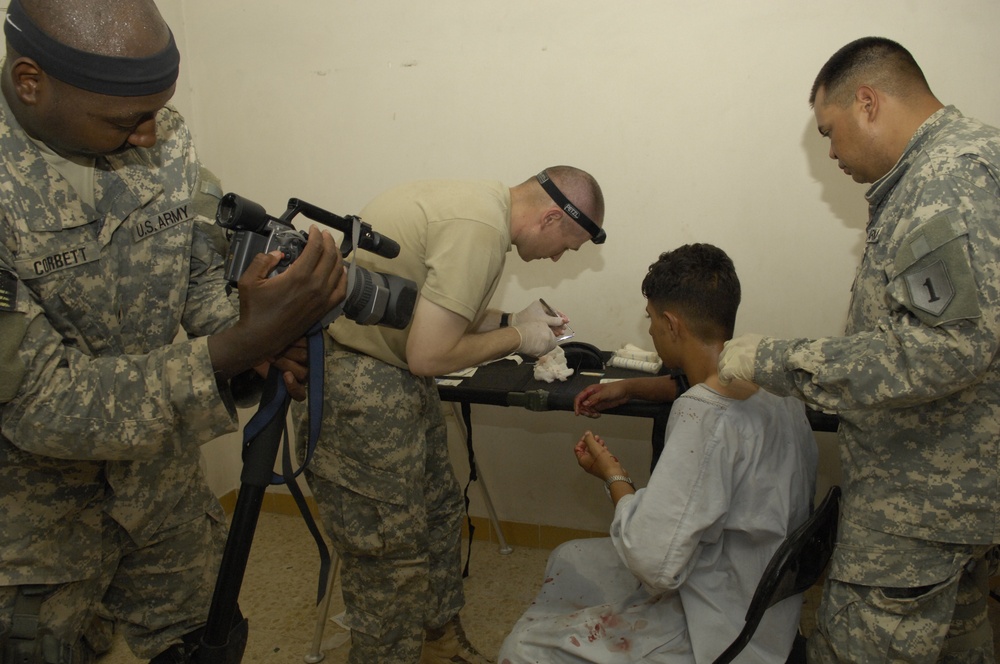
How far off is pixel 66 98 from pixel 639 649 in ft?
4.28

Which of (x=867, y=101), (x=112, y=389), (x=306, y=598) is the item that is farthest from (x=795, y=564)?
(x=306, y=598)

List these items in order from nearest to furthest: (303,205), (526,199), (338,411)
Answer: (303,205) → (338,411) → (526,199)

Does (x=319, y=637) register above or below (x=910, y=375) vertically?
below

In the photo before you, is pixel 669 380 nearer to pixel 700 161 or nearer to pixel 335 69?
pixel 700 161

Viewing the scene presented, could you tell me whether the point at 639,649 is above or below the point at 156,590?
above

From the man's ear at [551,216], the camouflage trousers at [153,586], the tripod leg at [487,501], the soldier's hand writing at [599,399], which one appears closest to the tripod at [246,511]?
the camouflage trousers at [153,586]

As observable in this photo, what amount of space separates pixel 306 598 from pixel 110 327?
157cm

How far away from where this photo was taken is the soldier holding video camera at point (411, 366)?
4.95ft

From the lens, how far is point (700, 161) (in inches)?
88.4

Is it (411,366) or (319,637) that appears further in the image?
(319,637)

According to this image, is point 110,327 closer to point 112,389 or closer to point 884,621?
point 112,389

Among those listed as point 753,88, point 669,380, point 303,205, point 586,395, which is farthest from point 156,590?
point 753,88

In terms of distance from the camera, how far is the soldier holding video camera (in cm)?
151

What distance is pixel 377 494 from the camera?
164 cm
